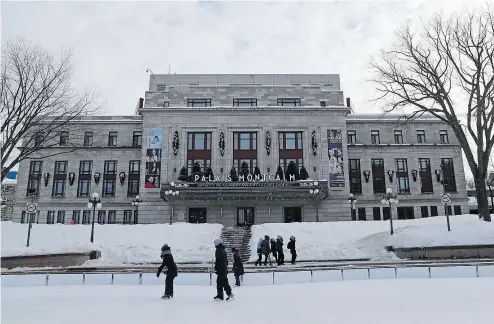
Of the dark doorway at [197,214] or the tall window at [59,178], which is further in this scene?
the tall window at [59,178]

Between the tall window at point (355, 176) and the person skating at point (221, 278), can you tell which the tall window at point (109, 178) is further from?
the person skating at point (221, 278)

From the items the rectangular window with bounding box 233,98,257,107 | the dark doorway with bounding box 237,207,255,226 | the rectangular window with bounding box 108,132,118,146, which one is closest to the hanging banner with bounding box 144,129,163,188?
the dark doorway with bounding box 237,207,255,226

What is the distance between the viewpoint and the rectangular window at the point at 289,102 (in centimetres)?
4728

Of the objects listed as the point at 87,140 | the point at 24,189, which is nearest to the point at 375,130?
the point at 87,140

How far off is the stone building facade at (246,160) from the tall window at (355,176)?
0.43ft

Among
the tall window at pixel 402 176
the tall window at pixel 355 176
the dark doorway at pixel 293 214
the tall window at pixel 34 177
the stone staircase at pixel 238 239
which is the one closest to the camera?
the stone staircase at pixel 238 239

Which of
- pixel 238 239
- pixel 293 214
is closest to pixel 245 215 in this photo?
pixel 293 214

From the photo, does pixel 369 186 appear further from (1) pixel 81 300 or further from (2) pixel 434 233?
(1) pixel 81 300

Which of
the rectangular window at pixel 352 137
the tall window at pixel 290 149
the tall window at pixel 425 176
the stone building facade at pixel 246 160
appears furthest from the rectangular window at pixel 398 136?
the tall window at pixel 290 149

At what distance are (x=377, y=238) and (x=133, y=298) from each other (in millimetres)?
19851

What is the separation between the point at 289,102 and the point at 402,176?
1787 centimetres

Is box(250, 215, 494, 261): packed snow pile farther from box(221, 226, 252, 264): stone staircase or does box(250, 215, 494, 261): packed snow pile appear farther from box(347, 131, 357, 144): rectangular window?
box(347, 131, 357, 144): rectangular window

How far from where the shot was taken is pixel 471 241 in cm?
2230

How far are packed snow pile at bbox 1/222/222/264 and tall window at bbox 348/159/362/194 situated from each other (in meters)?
24.3
